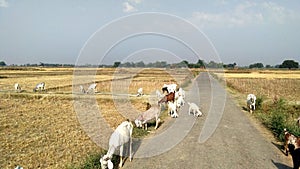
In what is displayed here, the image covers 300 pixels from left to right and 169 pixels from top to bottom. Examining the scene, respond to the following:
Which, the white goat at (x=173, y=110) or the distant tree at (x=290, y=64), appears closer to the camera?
the white goat at (x=173, y=110)

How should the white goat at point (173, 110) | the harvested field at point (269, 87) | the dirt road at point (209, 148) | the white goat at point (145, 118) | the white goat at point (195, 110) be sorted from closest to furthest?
the dirt road at point (209, 148), the white goat at point (145, 118), the white goat at point (173, 110), the white goat at point (195, 110), the harvested field at point (269, 87)

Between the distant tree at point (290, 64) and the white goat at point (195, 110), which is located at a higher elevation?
the distant tree at point (290, 64)

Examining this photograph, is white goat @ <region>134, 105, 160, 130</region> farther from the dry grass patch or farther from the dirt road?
the dry grass patch

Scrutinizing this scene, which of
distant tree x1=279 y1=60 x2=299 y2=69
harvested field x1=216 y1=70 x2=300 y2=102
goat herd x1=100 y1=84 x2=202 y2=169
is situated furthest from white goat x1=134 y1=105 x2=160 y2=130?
distant tree x1=279 y1=60 x2=299 y2=69

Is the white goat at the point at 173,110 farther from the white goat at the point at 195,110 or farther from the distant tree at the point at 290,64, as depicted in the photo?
the distant tree at the point at 290,64

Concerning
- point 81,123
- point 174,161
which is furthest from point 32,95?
point 174,161

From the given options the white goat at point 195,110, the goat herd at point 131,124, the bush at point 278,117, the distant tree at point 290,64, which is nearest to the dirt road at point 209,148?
the goat herd at point 131,124

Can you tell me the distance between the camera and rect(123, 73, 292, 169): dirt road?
8.77 metres

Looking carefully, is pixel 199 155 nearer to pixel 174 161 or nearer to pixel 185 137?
pixel 174 161

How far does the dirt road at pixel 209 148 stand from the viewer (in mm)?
8773

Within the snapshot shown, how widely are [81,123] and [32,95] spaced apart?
11.8 metres

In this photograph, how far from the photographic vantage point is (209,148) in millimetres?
10438

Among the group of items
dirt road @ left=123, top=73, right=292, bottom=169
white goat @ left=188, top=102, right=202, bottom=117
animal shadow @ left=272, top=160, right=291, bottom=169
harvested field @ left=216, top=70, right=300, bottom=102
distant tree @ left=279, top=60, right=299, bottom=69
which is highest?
distant tree @ left=279, top=60, right=299, bottom=69

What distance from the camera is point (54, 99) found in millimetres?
24391
